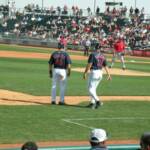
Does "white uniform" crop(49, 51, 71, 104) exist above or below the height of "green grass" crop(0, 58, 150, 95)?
above

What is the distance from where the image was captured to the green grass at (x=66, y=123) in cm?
1295

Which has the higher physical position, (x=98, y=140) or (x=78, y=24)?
(x=98, y=140)

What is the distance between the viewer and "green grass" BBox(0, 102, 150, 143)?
12.9 metres

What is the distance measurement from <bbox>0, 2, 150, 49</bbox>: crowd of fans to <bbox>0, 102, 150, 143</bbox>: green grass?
41829mm

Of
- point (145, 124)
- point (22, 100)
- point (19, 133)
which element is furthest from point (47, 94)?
point (19, 133)

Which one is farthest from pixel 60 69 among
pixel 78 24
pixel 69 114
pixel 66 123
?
pixel 78 24

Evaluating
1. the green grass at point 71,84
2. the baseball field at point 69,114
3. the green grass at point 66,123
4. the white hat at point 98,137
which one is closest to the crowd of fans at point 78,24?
the green grass at point 71,84

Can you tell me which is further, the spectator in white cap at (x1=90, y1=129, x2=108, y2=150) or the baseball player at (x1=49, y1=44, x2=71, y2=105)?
the baseball player at (x1=49, y1=44, x2=71, y2=105)

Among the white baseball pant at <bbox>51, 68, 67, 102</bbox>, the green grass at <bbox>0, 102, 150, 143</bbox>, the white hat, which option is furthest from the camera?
the white baseball pant at <bbox>51, 68, 67, 102</bbox>

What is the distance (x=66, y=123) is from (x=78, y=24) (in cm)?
5572

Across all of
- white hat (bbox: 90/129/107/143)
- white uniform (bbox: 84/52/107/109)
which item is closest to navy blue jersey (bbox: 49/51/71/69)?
white uniform (bbox: 84/52/107/109)

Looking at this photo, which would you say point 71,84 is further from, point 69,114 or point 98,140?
point 98,140

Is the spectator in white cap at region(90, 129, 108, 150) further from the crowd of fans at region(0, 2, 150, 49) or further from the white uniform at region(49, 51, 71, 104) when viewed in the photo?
the crowd of fans at region(0, 2, 150, 49)

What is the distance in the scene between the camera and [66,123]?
14.5 meters
